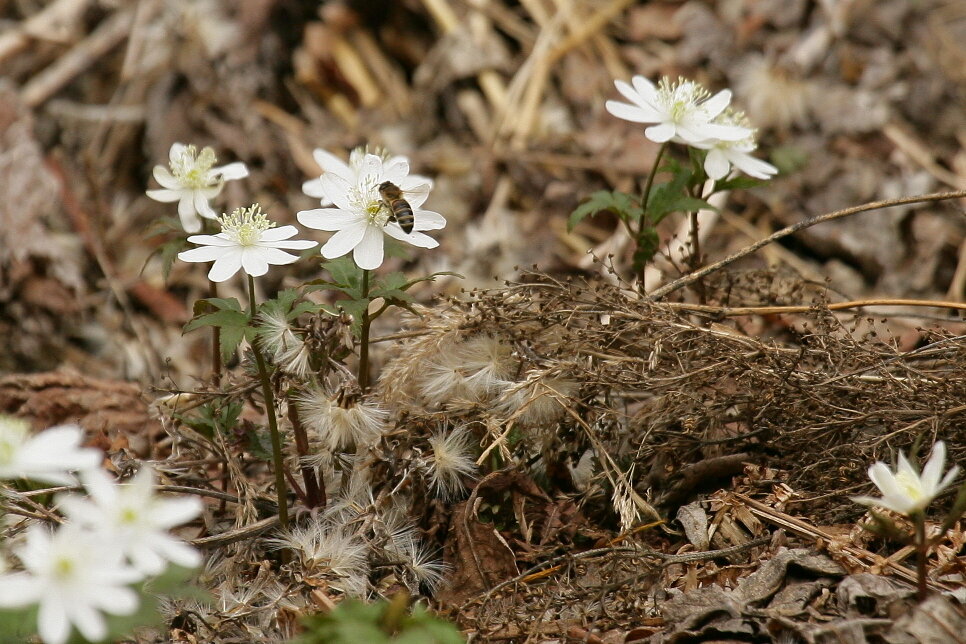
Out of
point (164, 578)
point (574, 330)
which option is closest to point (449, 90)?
point (574, 330)

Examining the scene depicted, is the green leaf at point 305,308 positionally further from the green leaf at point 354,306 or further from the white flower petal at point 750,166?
the white flower petal at point 750,166

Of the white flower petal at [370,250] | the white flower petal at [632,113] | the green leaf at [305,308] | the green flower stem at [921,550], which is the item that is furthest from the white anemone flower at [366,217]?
the green flower stem at [921,550]

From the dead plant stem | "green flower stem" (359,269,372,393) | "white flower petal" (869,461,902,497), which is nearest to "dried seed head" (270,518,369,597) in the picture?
"green flower stem" (359,269,372,393)

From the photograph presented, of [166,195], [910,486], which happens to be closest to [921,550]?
[910,486]

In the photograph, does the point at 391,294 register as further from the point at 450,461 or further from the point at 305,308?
the point at 450,461

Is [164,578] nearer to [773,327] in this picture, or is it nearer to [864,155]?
[773,327]

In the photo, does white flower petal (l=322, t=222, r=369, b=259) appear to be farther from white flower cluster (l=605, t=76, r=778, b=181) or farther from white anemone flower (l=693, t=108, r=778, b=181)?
white anemone flower (l=693, t=108, r=778, b=181)
